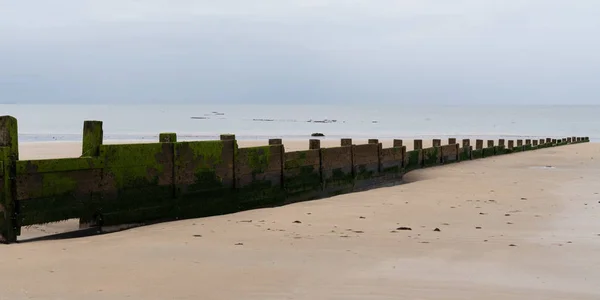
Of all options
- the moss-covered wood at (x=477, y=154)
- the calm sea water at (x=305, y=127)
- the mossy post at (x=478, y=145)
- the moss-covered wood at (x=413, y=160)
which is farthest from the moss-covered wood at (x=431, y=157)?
the calm sea water at (x=305, y=127)

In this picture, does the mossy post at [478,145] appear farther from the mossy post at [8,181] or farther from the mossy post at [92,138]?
the mossy post at [8,181]

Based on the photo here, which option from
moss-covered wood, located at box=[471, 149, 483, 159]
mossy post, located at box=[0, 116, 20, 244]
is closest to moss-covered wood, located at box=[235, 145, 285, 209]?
mossy post, located at box=[0, 116, 20, 244]

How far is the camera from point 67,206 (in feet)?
23.1

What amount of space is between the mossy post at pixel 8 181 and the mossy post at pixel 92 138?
0.91m

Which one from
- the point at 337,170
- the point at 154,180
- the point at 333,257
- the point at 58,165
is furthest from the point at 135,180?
the point at 337,170

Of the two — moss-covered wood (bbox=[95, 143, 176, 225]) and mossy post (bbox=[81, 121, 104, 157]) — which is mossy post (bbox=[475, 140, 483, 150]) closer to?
moss-covered wood (bbox=[95, 143, 176, 225])

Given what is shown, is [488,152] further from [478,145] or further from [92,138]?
[92,138]

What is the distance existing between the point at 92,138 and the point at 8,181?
1.16 metres

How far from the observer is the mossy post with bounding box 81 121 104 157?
7.34 m

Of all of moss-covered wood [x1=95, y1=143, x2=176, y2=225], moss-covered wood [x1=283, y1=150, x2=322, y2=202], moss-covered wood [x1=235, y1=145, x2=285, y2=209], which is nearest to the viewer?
moss-covered wood [x1=95, y1=143, x2=176, y2=225]

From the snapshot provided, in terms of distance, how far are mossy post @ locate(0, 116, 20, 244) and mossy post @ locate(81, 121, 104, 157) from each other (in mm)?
910

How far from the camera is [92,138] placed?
24.2 feet

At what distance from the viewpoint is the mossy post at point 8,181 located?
21.1 feet

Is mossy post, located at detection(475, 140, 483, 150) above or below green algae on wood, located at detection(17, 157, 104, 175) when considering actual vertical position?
below
